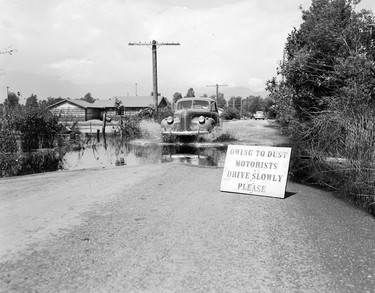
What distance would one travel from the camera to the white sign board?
716 centimetres

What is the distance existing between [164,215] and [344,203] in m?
3.57

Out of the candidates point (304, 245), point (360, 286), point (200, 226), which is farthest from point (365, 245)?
point (200, 226)

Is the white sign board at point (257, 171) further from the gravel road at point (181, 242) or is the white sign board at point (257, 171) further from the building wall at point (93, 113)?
the building wall at point (93, 113)

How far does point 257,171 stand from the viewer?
745 cm

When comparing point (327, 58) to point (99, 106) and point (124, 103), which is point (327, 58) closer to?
point (124, 103)

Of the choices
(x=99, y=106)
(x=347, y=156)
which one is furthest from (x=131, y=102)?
(x=347, y=156)

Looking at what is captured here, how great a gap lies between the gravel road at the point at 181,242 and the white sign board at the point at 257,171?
10.4 inches

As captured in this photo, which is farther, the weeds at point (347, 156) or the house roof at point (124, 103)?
the house roof at point (124, 103)

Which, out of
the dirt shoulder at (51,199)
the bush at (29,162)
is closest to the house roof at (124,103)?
the bush at (29,162)

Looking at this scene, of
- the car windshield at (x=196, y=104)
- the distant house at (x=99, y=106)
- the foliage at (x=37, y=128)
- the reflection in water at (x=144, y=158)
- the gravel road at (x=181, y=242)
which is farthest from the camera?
the distant house at (x=99, y=106)

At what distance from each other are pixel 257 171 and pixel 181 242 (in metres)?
3.16

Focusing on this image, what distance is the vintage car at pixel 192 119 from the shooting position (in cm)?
1859

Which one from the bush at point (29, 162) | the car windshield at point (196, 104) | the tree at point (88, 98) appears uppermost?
the tree at point (88, 98)

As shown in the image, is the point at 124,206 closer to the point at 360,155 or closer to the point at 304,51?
the point at 360,155
